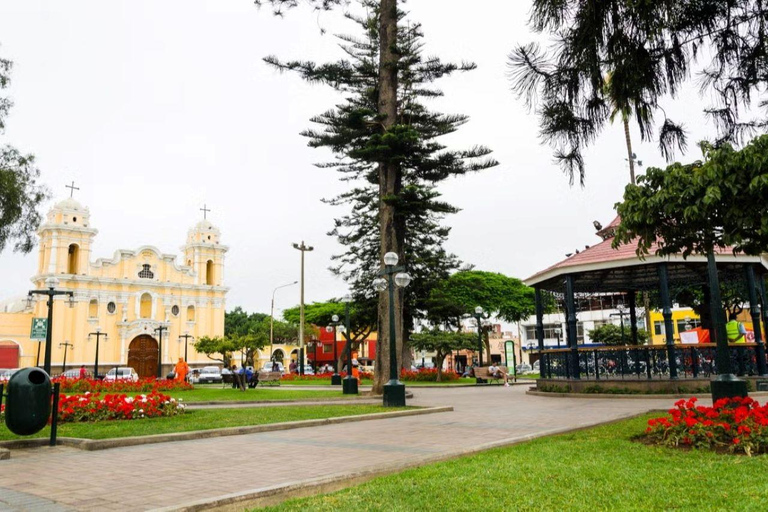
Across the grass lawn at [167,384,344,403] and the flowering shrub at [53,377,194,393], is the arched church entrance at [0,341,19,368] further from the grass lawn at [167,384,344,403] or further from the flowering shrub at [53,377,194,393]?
the grass lawn at [167,384,344,403]

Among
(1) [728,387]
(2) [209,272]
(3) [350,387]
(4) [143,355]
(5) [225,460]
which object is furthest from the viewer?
(2) [209,272]

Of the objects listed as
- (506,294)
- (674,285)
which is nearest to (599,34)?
(674,285)

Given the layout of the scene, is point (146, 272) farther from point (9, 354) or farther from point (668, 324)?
point (668, 324)

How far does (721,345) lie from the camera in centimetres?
834

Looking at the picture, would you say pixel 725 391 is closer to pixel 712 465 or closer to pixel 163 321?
pixel 712 465

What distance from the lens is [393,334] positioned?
14148 mm

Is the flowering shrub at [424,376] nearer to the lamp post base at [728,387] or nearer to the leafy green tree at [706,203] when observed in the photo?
the lamp post base at [728,387]

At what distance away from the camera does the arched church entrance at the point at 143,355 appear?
4944 cm

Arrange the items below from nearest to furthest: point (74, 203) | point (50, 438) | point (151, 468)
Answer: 1. point (151, 468)
2. point (50, 438)
3. point (74, 203)

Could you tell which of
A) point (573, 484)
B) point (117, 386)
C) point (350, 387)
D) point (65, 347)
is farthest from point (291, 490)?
point (65, 347)

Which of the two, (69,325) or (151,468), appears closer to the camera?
(151,468)

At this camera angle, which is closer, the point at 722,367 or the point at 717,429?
the point at 717,429

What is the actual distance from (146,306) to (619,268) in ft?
150

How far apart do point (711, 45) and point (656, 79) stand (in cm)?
56
